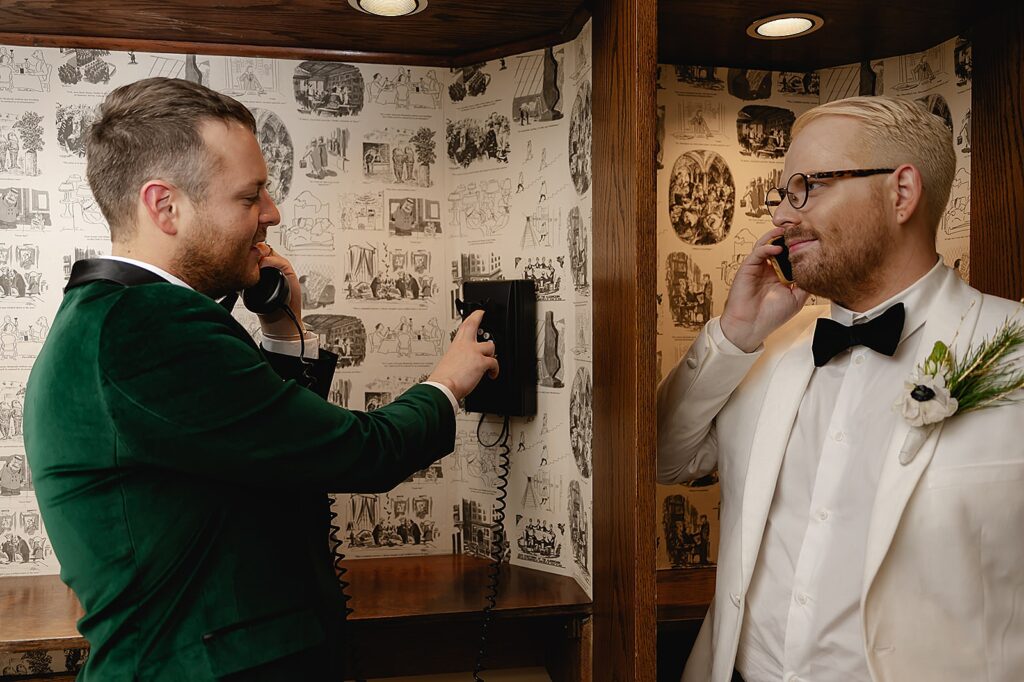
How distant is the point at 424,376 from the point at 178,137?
1.22 m

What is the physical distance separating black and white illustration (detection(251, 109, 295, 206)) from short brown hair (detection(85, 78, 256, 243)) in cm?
94

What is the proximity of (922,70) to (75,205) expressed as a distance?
2460mm

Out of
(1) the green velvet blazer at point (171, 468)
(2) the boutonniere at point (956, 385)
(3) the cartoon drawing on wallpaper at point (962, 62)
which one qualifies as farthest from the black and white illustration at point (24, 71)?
(3) the cartoon drawing on wallpaper at point (962, 62)

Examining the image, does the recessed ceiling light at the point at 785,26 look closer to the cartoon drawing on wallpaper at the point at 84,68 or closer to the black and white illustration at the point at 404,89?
the black and white illustration at the point at 404,89

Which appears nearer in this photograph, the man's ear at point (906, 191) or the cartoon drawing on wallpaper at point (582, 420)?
the man's ear at point (906, 191)

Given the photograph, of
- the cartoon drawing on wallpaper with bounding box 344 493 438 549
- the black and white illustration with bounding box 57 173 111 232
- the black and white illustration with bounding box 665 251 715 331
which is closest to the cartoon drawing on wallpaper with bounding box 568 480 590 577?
the cartoon drawing on wallpaper with bounding box 344 493 438 549

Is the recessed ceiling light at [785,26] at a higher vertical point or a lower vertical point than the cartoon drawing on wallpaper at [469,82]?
higher

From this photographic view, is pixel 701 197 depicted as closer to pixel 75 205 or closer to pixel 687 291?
pixel 687 291

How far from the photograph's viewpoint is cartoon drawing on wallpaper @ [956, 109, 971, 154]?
2.30 m

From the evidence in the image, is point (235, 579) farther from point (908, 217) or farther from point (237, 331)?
point (908, 217)

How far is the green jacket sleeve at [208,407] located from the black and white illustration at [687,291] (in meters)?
1.30

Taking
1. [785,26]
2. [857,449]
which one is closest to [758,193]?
[785,26]

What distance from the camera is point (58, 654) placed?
7.70ft

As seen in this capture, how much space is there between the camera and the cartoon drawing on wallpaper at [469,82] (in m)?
2.52
